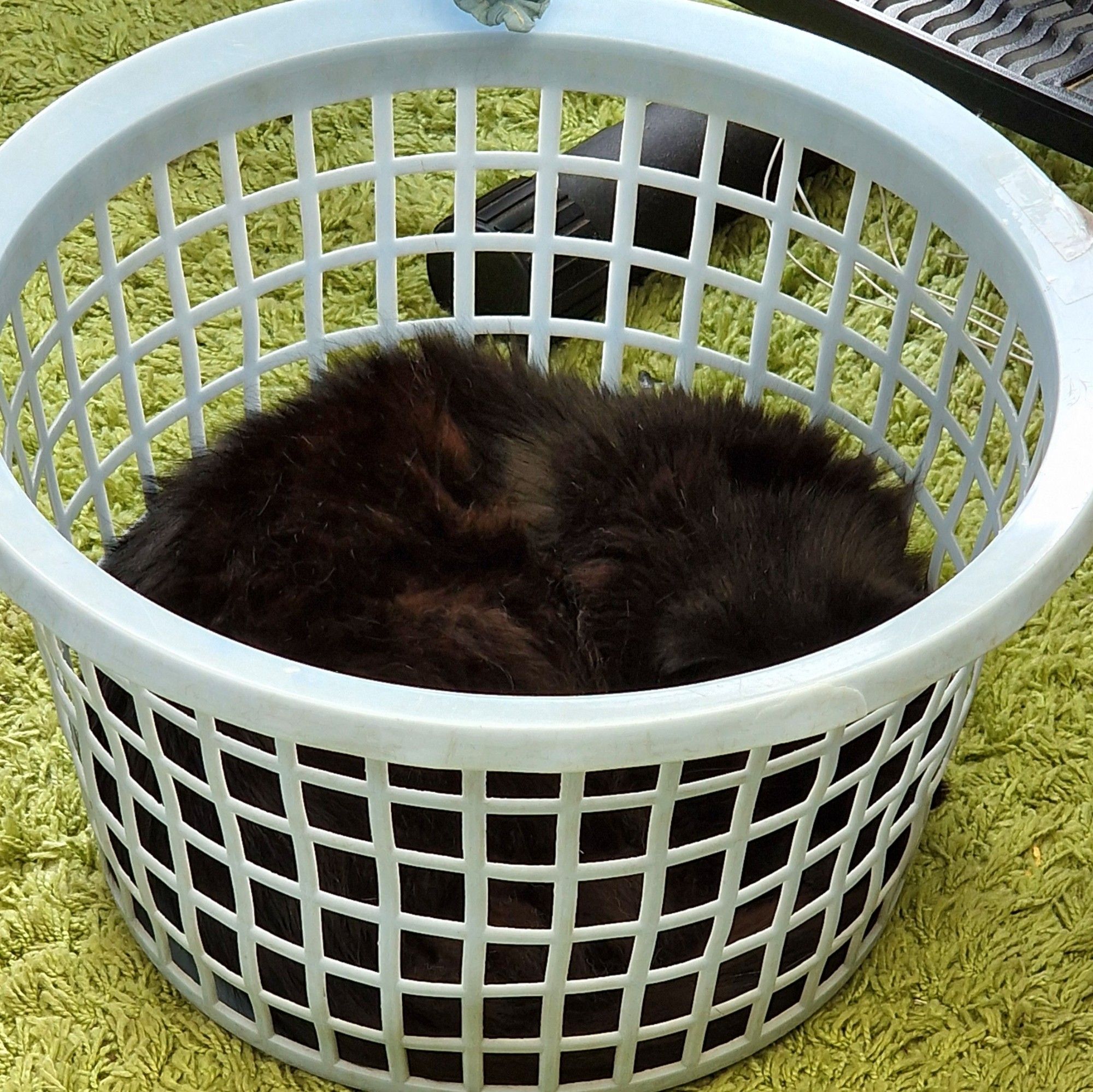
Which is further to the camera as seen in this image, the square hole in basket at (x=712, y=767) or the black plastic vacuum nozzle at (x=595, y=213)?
the black plastic vacuum nozzle at (x=595, y=213)

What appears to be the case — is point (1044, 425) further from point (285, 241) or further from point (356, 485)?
point (285, 241)

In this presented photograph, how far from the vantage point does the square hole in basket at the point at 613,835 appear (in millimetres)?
771

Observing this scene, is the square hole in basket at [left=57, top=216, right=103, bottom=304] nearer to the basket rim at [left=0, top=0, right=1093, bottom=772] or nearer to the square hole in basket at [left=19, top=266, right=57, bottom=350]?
the square hole in basket at [left=19, top=266, right=57, bottom=350]

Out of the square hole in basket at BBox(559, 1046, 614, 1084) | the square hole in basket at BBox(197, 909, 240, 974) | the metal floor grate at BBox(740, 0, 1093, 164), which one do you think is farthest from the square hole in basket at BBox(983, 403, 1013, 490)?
the square hole in basket at BBox(197, 909, 240, 974)

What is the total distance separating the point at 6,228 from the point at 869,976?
649 mm

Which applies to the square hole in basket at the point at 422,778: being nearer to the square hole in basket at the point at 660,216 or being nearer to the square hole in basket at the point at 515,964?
the square hole in basket at the point at 515,964

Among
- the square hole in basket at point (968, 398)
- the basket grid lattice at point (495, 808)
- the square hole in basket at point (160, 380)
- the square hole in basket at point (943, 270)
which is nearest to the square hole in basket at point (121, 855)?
the basket grid lattice at point (495, 808)

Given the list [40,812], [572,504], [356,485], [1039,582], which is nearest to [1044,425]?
[1039,582]

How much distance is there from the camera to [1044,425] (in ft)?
2.39

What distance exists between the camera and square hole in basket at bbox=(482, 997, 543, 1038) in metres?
0.76

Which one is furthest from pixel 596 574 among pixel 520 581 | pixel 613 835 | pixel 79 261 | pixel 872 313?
pixel 79 261

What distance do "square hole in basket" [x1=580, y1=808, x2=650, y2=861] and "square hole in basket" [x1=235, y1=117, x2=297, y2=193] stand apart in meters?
0.84

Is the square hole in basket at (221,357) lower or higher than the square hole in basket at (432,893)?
lower

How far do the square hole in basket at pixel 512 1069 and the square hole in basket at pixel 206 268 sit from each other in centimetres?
74
